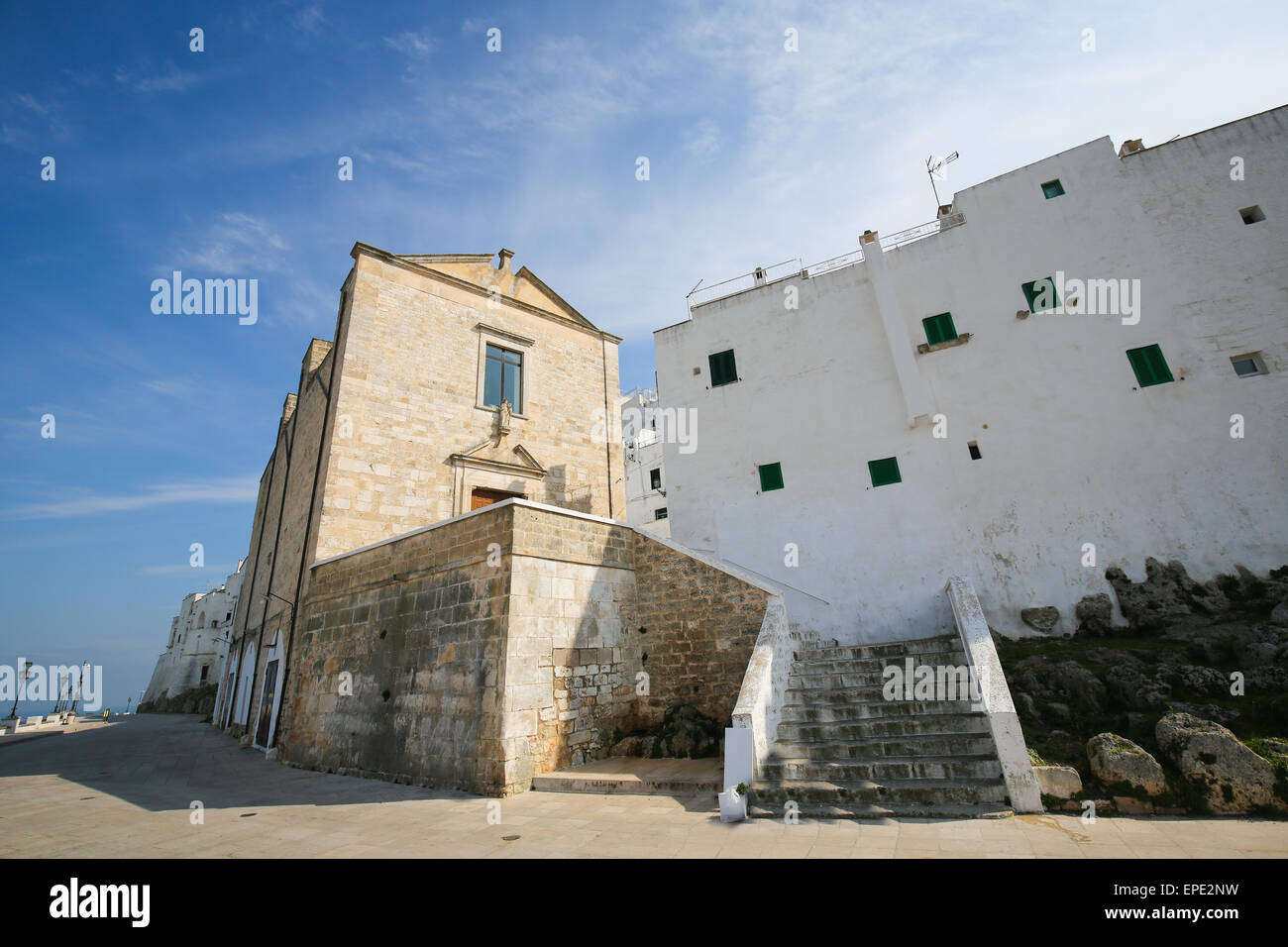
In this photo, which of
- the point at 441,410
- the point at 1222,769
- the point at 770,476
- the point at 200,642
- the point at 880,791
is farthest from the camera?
the point at 200,642

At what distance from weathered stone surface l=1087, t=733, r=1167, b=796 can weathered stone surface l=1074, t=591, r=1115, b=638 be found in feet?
16.4

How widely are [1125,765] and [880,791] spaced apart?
233 centimetres

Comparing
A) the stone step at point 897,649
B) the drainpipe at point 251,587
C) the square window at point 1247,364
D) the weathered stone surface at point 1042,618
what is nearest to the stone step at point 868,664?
the stone step at point 897,649

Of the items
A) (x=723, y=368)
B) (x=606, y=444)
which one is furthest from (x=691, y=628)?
(x=606, y=444)

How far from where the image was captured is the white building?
33.5ft

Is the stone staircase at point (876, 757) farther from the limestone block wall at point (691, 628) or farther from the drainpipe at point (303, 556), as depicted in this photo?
the drainpipe at point (303, 556)

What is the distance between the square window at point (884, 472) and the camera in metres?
11.9

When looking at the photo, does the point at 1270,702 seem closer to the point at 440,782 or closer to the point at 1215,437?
the point at 1215,437

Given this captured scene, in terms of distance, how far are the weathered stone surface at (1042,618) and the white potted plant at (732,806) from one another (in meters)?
7.83

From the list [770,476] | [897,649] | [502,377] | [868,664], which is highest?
[502,377]

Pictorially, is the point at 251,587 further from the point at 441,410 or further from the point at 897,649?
the point at 897,649

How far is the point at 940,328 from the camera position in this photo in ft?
40.5

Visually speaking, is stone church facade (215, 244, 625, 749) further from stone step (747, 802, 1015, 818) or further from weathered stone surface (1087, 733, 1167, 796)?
weathered stone surface (1087, 733, 1167, 796)

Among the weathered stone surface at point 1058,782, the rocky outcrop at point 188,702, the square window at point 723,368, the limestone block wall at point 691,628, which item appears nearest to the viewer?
the weathered stone surface at point 1058,782
